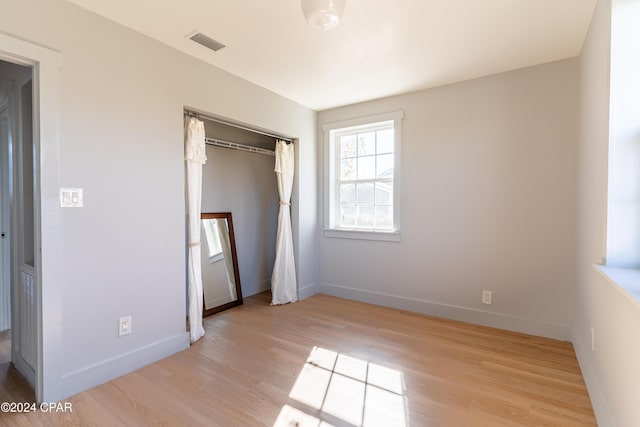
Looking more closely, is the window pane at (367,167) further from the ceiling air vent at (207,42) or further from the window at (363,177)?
the ceiling air vent at (207,42)

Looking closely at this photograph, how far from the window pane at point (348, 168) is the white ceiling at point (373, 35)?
43.7 inches

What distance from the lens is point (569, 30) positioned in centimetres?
232

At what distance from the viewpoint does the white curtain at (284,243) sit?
3.86 m

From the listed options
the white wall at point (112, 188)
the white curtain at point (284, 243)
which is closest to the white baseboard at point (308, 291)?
the white curtain at point (284, 243)

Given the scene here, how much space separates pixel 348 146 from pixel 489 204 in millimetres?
1865

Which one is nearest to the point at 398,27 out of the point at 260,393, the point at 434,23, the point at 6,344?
the point at 434,23

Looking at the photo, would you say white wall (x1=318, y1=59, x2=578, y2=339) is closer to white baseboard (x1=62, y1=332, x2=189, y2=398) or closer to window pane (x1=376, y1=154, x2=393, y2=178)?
window pane (x1=376, y1=154, x2=393, y2=178)

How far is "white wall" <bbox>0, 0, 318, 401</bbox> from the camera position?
6.39 feet

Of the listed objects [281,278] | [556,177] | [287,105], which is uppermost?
[287,105]

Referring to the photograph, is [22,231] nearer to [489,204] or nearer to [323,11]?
[323,11]

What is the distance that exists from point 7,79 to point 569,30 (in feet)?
13.9

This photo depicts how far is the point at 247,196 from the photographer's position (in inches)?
166

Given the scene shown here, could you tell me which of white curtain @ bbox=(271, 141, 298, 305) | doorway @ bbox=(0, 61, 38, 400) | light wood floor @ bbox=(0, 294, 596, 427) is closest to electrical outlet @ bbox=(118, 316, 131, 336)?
light wood floor @ bbox=(0, 294, 596, 427)

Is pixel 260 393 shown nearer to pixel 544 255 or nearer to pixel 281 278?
pixel 281 278
